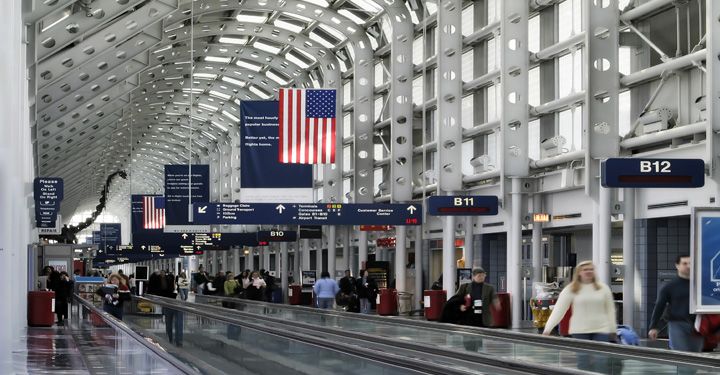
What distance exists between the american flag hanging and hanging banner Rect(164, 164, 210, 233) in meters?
11.2

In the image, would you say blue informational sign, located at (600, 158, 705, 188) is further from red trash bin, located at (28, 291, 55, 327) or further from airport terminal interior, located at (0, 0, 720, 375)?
red trash bin, located at (28, 291, 55, 327)

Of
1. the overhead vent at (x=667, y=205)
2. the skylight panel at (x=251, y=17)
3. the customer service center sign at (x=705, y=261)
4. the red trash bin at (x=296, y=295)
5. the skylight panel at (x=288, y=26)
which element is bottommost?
the red trash bin at (x=296, y=295)

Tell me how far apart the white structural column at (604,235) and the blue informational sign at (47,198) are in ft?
59.2

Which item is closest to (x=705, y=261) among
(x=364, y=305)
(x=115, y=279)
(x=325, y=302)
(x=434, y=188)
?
(x=115, y=279)

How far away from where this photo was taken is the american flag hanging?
3212 centimetres

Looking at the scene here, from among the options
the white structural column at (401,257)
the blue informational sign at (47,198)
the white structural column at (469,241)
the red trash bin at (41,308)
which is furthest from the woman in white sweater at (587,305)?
the white structural column at (401,257)

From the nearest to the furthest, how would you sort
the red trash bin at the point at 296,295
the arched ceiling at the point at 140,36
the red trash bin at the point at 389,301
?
1. the arched ceiling at the point at 140,36
2. the red trash bin at the point at 389,301
3. the red trash bin at the point at 296,295

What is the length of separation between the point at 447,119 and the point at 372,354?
22.7 meters

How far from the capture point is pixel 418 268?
39281 mm

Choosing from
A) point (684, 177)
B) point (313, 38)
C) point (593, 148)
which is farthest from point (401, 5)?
point (684, 177)

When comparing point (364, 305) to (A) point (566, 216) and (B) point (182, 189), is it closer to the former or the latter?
(B) point (182, 189)

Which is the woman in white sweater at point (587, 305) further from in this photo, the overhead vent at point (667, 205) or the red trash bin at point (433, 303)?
the red trash bin at point (433, 303)

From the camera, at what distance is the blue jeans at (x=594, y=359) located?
10984mm

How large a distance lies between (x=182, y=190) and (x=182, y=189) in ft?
0.16
